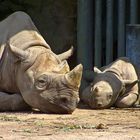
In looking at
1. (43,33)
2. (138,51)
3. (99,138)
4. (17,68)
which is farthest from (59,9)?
(99,138)

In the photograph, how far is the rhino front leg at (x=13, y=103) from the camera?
1002 cm

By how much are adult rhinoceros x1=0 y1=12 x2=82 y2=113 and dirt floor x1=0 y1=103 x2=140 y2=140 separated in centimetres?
20

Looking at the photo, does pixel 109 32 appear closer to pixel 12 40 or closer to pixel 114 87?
pixel 114 87

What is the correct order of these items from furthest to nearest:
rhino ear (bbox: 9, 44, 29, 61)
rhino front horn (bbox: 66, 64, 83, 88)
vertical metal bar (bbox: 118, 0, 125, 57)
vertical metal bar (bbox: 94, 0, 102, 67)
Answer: vertical metal bar (bbox: 94, 0, 102, 67)
vertical metal bar (bbox: 118, 0, 125, 57)
rhino ear (bbox: 9, 44, 29, 61)
rhino front horn (bbox: 66, 64, 83, 88)

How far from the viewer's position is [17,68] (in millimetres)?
10164

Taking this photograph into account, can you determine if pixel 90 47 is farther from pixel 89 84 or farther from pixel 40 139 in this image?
pixel 40 139

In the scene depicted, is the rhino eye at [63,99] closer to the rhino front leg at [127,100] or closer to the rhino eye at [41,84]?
the rhino eye at [41,84]

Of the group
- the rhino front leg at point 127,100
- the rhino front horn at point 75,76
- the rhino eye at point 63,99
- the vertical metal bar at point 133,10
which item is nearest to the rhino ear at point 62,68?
the rhino front horn at point 75,76

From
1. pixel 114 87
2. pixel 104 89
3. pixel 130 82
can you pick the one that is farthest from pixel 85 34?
pixel 104 89

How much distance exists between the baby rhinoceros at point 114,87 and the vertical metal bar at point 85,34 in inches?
53.0

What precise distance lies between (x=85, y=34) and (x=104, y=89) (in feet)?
8.14

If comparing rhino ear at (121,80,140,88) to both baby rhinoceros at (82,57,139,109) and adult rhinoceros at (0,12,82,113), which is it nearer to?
baby rhinoceros at (82,57,139,109)

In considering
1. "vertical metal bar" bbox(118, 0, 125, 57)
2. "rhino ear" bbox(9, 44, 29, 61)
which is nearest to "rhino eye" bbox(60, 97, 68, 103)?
"rhino ear" bbox(9, 44, 29, 61)

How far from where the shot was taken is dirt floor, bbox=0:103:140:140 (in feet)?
25.1
